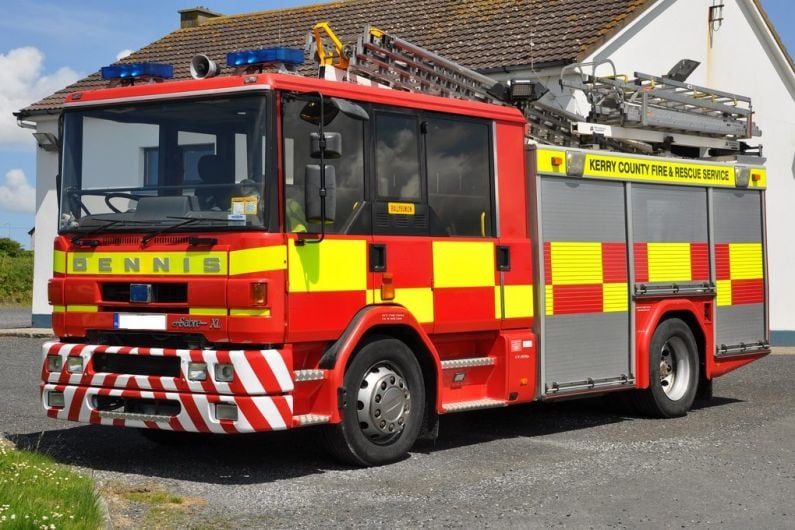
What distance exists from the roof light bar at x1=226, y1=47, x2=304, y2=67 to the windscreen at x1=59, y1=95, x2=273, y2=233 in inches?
15.3

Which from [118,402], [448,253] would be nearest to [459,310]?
[448,253]

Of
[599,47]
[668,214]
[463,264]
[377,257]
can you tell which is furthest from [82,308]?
[599,47]

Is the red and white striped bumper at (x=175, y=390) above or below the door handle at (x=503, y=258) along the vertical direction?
below

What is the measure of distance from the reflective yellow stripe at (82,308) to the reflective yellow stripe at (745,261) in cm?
674

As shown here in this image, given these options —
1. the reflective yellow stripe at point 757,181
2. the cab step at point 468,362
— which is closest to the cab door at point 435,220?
the cab step at point 468,362

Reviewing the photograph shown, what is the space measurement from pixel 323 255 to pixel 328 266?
0.29 ft

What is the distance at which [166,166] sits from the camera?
28.5 feet

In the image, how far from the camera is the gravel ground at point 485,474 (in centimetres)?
709

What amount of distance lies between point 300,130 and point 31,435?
3.57m

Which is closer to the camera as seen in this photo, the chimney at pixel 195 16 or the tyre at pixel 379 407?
the tyre at pixel 379 407

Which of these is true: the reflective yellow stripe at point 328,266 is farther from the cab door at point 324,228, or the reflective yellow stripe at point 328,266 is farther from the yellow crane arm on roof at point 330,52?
Answer: the yellow crane arm on roof at point 330,52

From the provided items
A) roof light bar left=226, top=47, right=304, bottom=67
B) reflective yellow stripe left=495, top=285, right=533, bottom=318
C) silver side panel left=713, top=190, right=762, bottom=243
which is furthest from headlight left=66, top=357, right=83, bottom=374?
silver side panel left=713, top=190, right=762, bottom=243

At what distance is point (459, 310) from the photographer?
9.53 m

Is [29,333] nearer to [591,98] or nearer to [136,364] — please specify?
[591,98]
